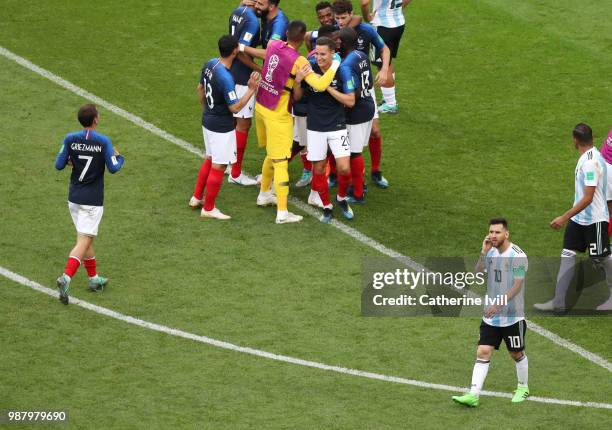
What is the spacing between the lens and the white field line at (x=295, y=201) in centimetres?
1363

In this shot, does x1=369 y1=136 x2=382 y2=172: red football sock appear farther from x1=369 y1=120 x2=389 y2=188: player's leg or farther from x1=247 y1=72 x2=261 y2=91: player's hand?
x1=247 y1=72 x2=261 y2=91: player's hand

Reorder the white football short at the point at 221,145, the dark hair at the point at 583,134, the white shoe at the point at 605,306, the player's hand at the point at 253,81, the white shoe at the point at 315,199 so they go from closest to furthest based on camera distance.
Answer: the dark hair at the point at 583,134 < the white shoe at the point at 605,306 < the player's hand at the point at 253,81 < the white football short at the point at 221,145 < the white shoe at the point at 315,199

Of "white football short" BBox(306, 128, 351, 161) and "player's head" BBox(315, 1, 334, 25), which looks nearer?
"white football short" BBox(306, 128, 351, 161)

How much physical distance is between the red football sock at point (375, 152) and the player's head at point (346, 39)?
4.81 ft

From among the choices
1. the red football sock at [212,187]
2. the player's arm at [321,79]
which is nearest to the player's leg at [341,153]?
the player's arm at [321,79]

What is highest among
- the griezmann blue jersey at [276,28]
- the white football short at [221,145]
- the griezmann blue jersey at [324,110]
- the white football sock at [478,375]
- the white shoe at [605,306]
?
the griezmann blue jersey at [276,28]

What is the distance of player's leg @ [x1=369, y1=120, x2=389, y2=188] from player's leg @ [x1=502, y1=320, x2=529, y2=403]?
5.00 meters

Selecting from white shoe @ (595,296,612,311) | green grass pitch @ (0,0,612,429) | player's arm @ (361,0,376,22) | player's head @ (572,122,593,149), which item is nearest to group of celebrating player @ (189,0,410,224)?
green grass pitch @ (0,0,612,429)

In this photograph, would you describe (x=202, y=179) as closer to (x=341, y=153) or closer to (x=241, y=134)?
(x=241, y=134)

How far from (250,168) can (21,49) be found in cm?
506

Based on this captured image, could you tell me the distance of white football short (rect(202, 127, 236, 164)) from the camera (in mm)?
15938

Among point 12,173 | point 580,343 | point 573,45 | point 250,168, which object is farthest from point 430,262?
point 573,45

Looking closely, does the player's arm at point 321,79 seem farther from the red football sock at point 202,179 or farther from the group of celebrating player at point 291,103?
the red football sock at point 202,179

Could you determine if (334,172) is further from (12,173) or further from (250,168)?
(12,173)
